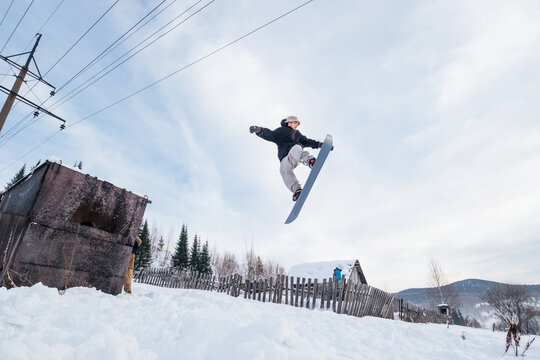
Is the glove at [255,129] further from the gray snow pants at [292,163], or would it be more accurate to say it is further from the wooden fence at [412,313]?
the wooden fence at [412,313]

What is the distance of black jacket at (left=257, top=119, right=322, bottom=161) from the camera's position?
18.5ft

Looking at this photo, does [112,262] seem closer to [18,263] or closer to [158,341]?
[18,263]

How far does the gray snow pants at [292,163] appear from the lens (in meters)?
5.50

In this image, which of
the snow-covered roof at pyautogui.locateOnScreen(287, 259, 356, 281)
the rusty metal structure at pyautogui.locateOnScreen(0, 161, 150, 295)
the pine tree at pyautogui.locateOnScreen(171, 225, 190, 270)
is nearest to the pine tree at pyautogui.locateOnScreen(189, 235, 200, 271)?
the pine tree at pyautogui.locateOnScreen(171, 225, 190, 270)

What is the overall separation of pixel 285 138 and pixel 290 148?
9.7 inches

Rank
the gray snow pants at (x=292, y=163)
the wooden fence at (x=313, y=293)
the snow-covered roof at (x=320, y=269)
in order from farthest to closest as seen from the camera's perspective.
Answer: the snow-covered roof at (x=320, y=269) → the wooden fence at (x=313, y=293) → the gray snow pants at (x=292, y=163)

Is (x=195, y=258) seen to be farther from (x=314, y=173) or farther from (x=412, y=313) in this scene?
(x=314, y=173)

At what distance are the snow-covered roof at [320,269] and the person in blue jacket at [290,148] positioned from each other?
74.5 ft

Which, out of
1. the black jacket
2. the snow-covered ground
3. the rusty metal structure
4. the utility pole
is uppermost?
the utility pole

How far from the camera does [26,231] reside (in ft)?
14.3

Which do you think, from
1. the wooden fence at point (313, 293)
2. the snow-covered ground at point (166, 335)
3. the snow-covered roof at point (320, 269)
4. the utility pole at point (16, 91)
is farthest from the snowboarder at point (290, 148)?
the snow-covered roof at point (320, 269)

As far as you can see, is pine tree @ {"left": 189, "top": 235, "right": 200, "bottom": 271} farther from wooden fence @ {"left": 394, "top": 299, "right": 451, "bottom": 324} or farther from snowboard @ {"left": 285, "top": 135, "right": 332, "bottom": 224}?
snowboard @ {"left": 285, "top": 135, "right": 332, "bottom": 224}

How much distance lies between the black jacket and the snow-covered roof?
2303 cm

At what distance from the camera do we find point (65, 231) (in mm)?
4742
